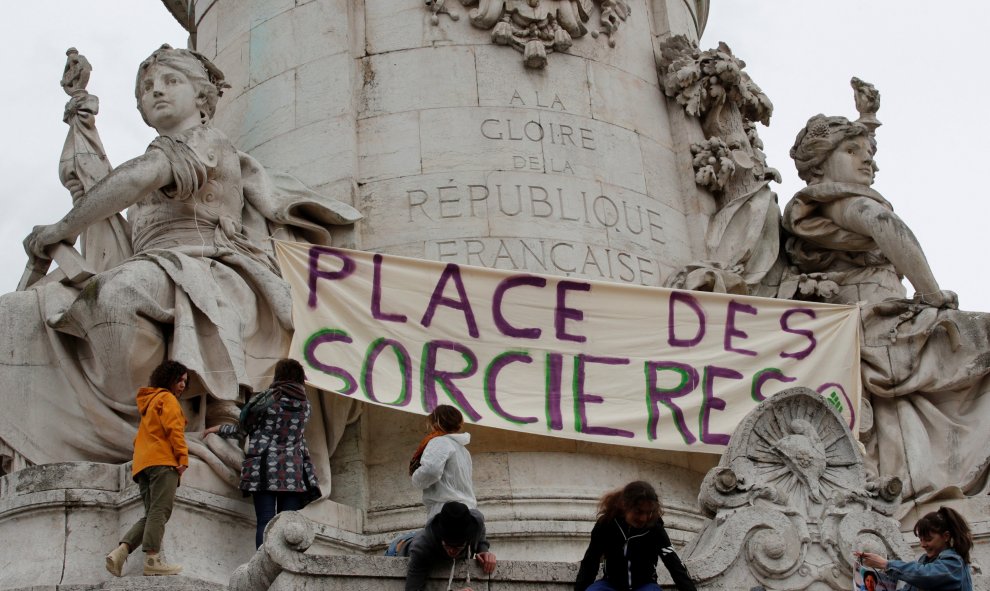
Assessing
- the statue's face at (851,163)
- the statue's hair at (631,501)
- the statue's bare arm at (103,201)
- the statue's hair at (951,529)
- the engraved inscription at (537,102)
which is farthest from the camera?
the statue's face at (851,163)

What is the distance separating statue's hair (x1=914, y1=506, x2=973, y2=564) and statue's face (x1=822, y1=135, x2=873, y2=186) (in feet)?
24.3

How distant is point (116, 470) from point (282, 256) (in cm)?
284

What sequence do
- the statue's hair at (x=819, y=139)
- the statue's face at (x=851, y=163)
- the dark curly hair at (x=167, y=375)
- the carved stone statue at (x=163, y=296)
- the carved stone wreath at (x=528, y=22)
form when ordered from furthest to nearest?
the statue's hair at (x=819, y=139) → the statue's face at (x=851, y=163) → the carved stone wreath at (x=528, y=22) → the carved stone statue at (x=163, y=296) → the dark curly hair at (x=167, y=375)

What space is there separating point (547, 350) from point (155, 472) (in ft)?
14.6

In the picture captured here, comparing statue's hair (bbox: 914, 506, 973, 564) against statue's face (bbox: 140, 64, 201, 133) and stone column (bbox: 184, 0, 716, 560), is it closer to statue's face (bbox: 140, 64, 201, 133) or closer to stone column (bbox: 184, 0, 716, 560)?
stone column (bbox: 184, 0, 716, 560)

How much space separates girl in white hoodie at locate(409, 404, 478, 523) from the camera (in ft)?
37.8

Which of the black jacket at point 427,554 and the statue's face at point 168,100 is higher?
the statue's face at point 168,100

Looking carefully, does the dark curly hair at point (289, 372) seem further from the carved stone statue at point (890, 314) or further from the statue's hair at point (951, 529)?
the carved stone statue at point (890, 314)

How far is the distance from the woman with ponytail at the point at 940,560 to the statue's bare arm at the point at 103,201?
7.27 meters

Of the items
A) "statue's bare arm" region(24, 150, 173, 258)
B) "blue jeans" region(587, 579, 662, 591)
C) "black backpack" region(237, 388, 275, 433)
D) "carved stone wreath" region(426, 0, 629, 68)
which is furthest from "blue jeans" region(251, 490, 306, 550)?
"carved stone wreath" region(426, 0, 629, 68)

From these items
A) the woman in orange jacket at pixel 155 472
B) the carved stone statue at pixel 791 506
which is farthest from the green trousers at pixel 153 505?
the carved stone statue at pixel 791 506

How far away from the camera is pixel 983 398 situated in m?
16.3

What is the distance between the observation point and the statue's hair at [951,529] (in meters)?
10.7

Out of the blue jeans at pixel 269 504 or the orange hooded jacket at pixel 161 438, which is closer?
the orange hooded jacket at pixel 161 438
